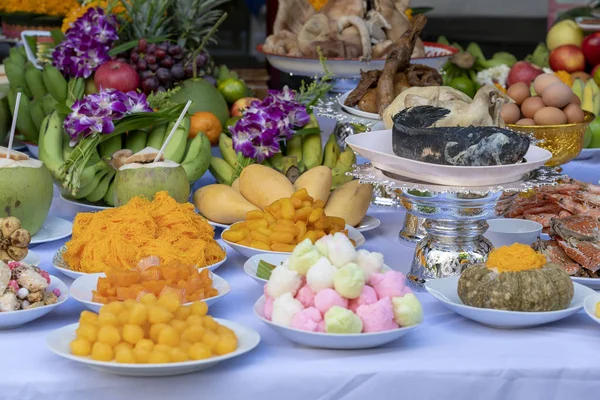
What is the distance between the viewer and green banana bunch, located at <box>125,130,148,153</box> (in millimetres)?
2094

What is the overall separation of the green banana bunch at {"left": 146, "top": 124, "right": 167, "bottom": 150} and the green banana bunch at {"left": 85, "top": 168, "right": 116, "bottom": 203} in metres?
0.17

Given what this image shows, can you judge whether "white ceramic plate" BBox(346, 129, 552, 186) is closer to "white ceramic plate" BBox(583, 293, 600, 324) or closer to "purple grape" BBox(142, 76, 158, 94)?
"white ceramic plate" BBox(583, 293, 600, 324)

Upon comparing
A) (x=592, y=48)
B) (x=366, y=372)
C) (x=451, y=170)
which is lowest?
(x=366, y=372)

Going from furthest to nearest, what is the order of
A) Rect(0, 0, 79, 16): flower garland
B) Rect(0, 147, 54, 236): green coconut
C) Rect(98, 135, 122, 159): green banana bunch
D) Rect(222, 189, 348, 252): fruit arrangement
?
Rect(0, 0, 79, 16): flower garland, Rect(98, 135, 122, 159): green banana bunch, Rect(0, 147, 54, 236): green coconut, Rect(222, 189, 348, 252): fruit arrangement

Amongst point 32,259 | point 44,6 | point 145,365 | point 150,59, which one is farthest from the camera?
point 44,6

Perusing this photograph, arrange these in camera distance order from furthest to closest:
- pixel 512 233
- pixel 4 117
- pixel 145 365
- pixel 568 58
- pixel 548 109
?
1. pixel 568 58
2. pixel 4 117
3. pixel 548 109
4. pixel 512 233
5. pixel 145 365

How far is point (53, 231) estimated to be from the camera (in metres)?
1.75

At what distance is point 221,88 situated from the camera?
8.77 feet

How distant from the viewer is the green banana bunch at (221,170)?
2072 mm

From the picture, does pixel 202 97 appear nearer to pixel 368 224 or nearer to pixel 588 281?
pixel 368 224

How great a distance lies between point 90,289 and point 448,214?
1.91 feet

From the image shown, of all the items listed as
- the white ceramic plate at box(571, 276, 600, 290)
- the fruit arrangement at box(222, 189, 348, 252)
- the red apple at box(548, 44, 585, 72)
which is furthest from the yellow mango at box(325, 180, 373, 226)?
the red apple at box(548, 44, 585, 72)

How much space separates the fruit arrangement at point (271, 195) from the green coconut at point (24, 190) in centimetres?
32

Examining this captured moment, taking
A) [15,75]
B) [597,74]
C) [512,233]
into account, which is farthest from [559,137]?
[15,75]
